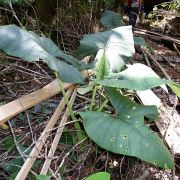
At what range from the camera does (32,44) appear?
2.04 meters

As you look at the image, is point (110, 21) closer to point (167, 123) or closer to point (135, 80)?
point (167, 123)

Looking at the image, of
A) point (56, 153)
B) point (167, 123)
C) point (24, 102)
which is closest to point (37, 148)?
point (56, 153)

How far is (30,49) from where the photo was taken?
6.46ft

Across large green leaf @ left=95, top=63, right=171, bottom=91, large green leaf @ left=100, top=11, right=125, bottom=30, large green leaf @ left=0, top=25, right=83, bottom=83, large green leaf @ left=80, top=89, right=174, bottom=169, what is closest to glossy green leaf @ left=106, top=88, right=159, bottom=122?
large green leaf @ left=80, top=89, right=174, bottom=169

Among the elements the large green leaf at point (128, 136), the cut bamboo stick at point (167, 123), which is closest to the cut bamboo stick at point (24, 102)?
the large green leaf at point (128, 136)

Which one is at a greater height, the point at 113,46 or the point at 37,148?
the point at 113,46

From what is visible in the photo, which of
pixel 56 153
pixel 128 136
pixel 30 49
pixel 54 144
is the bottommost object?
pixel 56 153

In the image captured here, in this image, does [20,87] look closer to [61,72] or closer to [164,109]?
[61,72]

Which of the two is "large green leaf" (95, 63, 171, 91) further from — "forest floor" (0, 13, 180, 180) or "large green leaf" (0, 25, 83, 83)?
"forest floor" (0, 13, 180, 180)

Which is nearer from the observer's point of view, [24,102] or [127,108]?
[127,108]

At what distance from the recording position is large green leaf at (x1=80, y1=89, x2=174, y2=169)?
1.80 meters

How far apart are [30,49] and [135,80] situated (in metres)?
0.64

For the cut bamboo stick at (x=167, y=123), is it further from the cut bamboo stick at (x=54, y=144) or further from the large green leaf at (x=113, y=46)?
the cut bamboo stick at (x=54, y=144)

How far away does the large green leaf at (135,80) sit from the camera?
188cm
